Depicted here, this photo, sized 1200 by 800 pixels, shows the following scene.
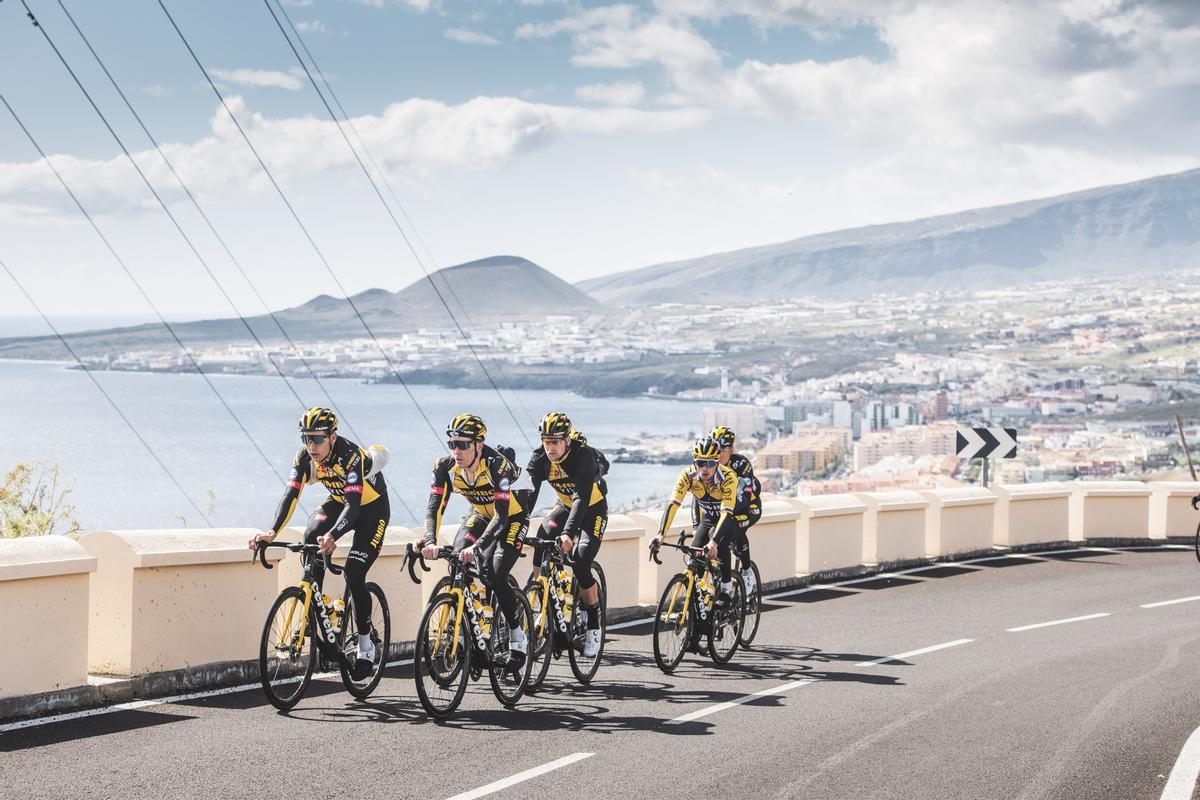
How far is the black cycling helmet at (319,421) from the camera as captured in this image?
8.99m

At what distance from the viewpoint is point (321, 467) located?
9281mm

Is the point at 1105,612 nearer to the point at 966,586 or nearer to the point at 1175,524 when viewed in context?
the point at 966,586

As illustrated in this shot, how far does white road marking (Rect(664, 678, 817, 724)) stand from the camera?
29.7ft

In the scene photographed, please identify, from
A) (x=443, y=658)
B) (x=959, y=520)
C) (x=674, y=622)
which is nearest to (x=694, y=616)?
(x=674, y=622)

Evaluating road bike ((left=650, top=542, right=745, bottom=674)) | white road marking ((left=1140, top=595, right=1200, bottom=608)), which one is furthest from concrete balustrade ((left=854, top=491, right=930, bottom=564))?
road bike ((left=650, top=542, right=745, bottom=674))

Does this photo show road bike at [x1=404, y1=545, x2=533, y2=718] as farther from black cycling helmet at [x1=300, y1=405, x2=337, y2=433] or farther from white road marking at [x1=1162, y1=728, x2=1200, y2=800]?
white road marking at [x1=1162, y1=728, x2=1200, y2=800]

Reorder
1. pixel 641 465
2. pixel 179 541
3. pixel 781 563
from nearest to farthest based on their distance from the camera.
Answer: pixel 179 541, pixel 781 563, pixel 641 465

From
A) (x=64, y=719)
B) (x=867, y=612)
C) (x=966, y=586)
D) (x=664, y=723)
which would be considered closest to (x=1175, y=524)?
(x=966, y=586)

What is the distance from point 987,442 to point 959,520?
2.72 m

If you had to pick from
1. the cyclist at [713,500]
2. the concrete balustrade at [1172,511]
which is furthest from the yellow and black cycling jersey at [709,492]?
the concrete balustrade at [1172,511]

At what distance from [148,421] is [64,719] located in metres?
194

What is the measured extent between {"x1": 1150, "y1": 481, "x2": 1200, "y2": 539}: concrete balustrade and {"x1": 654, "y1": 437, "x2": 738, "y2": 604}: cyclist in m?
15.2

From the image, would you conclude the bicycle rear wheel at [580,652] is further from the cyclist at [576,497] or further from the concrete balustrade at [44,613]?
the concrete balustrade at [44,613]

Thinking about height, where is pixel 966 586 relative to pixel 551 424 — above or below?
below
